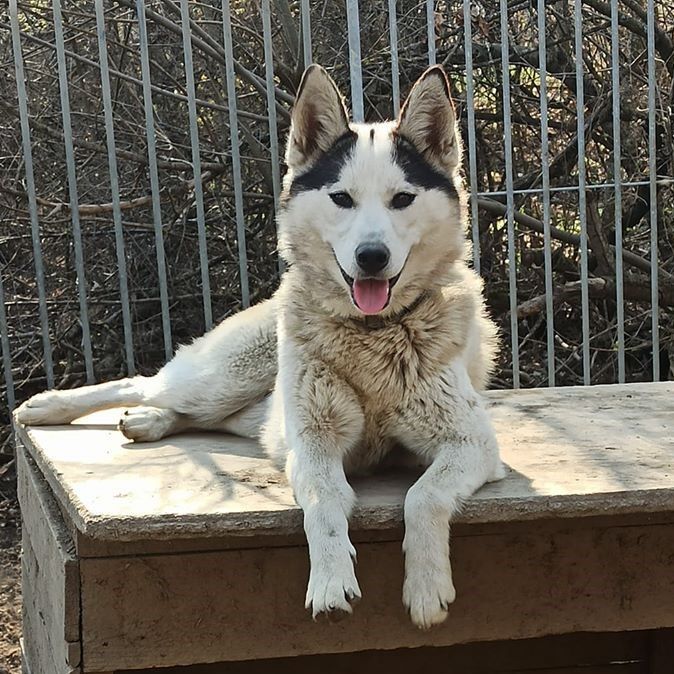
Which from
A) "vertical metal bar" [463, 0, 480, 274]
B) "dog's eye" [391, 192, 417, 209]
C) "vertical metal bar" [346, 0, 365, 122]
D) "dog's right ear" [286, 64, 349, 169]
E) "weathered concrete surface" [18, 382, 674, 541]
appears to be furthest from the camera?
"vertical metal bar" [463, 0, 480, 274]

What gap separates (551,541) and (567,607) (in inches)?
6.4

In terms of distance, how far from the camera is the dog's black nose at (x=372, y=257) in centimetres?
214

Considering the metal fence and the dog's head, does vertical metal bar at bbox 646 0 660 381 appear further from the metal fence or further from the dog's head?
the dog's head

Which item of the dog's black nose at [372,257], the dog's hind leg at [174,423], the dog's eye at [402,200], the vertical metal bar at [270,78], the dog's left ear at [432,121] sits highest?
the vertical metal bar at [270,78]

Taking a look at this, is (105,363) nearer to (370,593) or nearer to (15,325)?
(15,325)

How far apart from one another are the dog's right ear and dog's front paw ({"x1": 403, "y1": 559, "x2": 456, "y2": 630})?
→ 1.17m

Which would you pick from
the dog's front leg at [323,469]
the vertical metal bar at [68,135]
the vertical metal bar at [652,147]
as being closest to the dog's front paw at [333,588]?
the dog's front leg at [323,469]

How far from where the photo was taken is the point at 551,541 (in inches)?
85.7

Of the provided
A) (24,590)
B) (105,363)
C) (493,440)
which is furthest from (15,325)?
(493,440)

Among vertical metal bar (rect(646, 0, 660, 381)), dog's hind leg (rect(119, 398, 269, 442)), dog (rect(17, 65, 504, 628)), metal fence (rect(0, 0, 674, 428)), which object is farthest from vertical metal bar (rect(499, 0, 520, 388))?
dog's hind leg (rect(119, 398, 269, 442))

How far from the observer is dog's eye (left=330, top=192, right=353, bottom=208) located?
7.50 feet

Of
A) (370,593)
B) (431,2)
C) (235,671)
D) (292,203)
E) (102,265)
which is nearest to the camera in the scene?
(370,593)

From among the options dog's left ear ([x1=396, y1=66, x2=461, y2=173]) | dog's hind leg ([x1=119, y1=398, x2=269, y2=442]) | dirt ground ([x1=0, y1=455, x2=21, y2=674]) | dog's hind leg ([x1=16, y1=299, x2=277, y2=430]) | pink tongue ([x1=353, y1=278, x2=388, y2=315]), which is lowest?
dirt ground ([x1=0, y1=455, x2=21, y2=674])

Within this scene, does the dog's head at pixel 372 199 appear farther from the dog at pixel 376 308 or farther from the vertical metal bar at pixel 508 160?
the vertical metal bar at pixel 508 160
